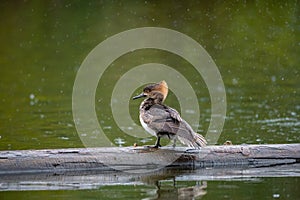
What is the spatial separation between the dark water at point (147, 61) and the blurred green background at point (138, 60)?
0.02 m

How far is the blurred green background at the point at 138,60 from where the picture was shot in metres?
11.0

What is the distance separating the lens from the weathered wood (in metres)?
7.83

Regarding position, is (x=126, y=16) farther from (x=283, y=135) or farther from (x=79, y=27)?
(x=283, y=135)

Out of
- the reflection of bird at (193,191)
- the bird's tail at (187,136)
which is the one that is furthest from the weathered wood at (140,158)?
the reflection of bird at (193,191)

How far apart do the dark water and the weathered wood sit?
1.02ft

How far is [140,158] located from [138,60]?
857 centimetres

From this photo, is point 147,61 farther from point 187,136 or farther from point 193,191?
point 193,191

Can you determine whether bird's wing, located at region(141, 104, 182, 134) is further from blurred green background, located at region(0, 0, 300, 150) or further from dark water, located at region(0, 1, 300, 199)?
blurred green background, located at region(0, 0, 300, 150)

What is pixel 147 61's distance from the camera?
53.5ft

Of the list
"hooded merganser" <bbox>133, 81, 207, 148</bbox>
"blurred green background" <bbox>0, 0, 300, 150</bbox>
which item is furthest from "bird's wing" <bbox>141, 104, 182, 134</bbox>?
"blurred green background" <bbox>0, 0, 300, 150</bbox>

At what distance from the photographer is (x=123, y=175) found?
26.6 feet

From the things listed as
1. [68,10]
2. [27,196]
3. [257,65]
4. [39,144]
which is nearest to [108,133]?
[39,144]

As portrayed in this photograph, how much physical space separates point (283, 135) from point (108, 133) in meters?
2.43

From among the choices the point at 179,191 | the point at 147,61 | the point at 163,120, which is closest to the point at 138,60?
the point at 147,61
